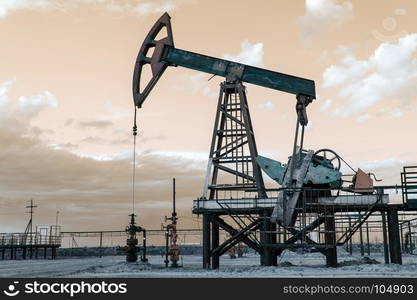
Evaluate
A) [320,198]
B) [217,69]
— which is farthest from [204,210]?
[217,69]

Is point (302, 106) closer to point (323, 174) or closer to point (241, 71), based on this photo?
point (323, 174)

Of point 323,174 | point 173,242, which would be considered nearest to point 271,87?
point 323,174

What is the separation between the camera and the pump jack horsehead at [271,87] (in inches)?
907

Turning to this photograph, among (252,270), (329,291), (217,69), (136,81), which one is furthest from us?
(136,81)

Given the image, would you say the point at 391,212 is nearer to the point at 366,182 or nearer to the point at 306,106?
the point at 366,182

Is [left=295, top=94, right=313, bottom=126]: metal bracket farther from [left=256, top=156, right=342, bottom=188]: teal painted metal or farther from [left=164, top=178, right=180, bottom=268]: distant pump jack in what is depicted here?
[left=164, top=178, right=180, bottom=268]: distant pump jack

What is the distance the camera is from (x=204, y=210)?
2433 cm

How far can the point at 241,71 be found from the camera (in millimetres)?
25359

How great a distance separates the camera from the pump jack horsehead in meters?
23.0

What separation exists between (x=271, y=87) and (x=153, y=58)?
260 inches

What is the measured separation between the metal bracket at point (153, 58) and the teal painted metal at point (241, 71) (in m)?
0.37

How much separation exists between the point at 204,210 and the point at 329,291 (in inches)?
429

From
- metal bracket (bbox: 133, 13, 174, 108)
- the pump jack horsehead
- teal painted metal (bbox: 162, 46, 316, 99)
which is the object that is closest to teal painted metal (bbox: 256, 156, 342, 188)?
the pump jack horsehead

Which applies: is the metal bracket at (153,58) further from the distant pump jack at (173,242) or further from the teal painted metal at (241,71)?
the distant pump jack at (173,242)
